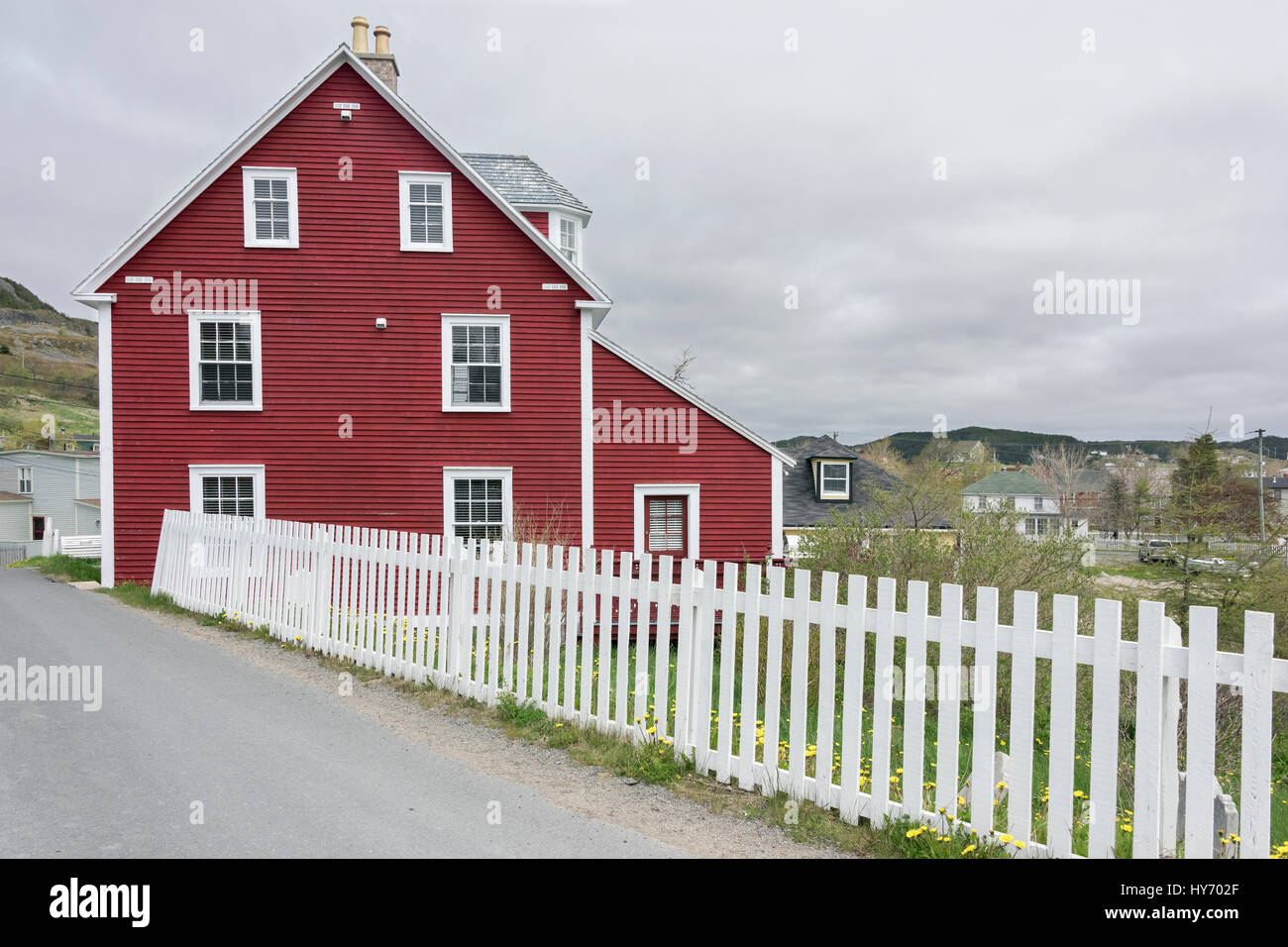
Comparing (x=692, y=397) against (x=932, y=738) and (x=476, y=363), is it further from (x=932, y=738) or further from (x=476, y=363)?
(x=932, y=738)

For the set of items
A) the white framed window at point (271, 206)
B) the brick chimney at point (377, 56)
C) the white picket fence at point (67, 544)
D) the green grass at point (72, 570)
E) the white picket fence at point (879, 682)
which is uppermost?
the brick chimney at point (377, 56)

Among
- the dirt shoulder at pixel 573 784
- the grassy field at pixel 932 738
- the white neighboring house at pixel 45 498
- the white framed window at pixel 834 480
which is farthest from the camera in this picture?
the white neighboring house at pixel 45 498

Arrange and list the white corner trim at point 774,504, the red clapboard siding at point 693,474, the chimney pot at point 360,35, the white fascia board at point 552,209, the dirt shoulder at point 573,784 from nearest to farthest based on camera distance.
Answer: the dirt shoulder at point 573,784 → the red clapboard siding at point 693,474 → the chimney pot at point 360,35 → the white corner trim at point 774,504 → the white fascia board at point 552,209

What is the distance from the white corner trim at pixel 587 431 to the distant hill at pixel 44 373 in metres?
97.9

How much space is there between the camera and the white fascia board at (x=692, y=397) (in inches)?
704

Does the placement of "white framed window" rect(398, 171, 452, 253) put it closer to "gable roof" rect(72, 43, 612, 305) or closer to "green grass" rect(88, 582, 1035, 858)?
"gable roof" rect(72, 43, 612, 305)

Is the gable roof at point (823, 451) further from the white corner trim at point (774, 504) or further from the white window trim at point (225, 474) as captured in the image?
the white window trim at point (225, 474)

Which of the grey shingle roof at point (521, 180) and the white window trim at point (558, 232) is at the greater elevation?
the grey shingle roof at point (521, 180)

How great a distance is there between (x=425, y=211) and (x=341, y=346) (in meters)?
3.20

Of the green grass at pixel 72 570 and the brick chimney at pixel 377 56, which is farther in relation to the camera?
the brick chimney at pixel 377 56

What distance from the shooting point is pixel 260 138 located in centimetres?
1636

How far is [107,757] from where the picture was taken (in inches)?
221

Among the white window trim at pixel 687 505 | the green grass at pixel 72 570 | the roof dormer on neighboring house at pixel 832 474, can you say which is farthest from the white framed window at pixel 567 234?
the roof dormer on neighboring house at pixel 832 474

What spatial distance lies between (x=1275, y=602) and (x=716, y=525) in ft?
32.7
